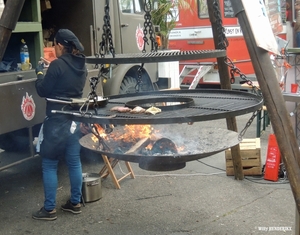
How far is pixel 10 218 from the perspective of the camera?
5.02 m

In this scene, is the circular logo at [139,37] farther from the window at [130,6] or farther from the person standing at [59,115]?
the person standing at [59,115]

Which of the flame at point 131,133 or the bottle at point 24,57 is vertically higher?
the bottle at point 24,57

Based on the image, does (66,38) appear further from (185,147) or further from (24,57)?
(185,147)

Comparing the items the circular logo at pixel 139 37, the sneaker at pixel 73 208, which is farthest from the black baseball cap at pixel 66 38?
the circular logo at pixel 139 37

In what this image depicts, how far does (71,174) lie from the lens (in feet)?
16.5

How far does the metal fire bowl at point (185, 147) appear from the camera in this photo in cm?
287

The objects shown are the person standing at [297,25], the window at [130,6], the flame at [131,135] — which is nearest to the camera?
the flame at [131,135]

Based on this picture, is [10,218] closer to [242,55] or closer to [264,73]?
[264,73]

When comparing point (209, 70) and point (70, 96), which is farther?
point (209, 70)

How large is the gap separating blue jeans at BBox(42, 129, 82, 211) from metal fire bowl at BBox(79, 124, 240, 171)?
131 centimetres

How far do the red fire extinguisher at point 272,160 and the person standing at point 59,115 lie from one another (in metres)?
2.41

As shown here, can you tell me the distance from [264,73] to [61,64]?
2.67 m

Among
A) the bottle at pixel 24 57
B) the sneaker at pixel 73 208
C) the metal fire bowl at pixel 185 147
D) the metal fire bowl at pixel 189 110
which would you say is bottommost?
the sneaker at pixel 73 208

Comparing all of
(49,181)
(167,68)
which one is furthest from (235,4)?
(167,68)
